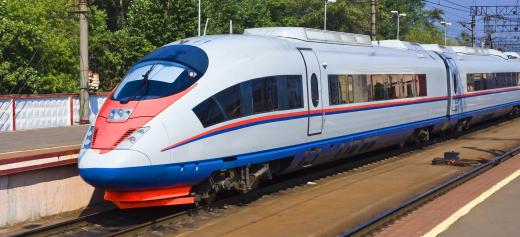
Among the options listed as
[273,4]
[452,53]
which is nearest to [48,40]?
[452,53]

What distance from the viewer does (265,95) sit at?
1014cm

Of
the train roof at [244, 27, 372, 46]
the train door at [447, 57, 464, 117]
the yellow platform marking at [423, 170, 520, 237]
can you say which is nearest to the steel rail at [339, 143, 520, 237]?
the yellow platform marking at [423, 170, 520, 237]

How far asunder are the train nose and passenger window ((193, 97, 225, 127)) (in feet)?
3.54

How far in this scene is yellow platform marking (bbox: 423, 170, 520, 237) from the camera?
759 cm

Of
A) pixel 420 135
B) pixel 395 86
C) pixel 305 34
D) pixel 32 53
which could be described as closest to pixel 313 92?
pixel 305 34

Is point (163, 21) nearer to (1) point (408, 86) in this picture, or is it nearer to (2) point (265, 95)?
(1) point (408, 86)

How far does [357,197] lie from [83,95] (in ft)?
58.5

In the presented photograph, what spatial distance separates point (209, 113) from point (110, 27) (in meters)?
51.6

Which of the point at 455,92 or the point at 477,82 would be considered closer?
the point at 455,92

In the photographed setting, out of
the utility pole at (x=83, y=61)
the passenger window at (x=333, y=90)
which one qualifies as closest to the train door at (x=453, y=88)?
the passenger window at (x=333, y=90)

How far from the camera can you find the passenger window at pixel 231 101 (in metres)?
9.23

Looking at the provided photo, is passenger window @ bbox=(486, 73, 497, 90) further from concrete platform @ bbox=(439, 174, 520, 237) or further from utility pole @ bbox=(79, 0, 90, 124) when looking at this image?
utility pole @ bbox=(79, 0, 90, 124)

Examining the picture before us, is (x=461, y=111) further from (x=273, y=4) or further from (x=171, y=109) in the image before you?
(x=273, y=4)

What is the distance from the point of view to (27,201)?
9.73 meters
